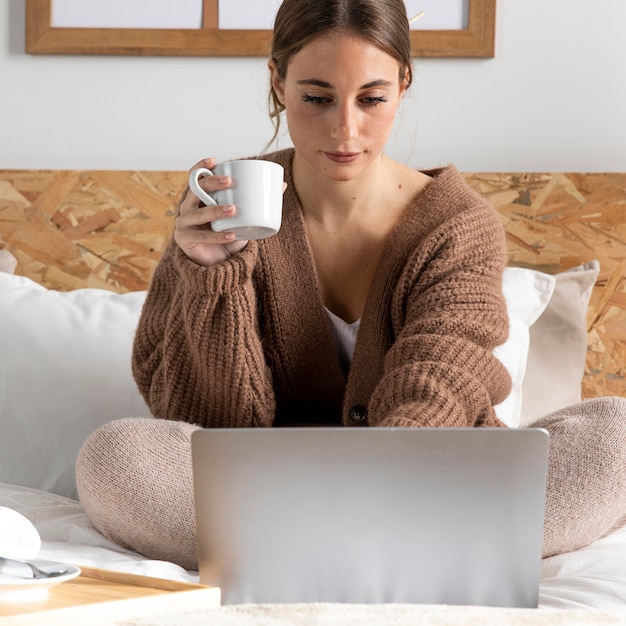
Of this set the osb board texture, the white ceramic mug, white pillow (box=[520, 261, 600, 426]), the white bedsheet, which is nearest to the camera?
the white bedsheet

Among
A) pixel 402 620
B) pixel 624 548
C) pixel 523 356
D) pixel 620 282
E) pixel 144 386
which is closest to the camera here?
pixel 402 620

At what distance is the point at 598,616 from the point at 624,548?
49 cm

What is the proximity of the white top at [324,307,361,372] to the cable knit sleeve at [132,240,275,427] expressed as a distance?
0.14 metres

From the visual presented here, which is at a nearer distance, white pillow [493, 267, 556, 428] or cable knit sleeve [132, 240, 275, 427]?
cable knit sleeve [132, 240, 275, 427]

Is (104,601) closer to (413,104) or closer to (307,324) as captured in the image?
(307,324)

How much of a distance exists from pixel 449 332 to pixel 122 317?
2.21ft

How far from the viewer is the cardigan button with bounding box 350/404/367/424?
1.41 metres

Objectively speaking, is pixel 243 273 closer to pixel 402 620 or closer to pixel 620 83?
pixel 402 620

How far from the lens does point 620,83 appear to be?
6.72 feet

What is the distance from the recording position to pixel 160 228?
81.6 inches

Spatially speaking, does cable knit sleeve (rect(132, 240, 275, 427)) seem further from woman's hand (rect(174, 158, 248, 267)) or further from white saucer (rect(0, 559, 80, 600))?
white saucer (rect(0, 559, 80, 600))

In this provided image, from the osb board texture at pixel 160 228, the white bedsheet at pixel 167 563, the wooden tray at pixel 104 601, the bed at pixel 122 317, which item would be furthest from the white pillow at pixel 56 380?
the wooden tray at pixel 104 601

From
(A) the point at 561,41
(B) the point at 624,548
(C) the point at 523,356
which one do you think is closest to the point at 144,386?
(C) the point at 523,356

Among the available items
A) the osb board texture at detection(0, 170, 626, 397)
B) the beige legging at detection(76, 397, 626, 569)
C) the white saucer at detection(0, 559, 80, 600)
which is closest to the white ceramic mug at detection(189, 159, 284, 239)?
the beige legging at detection(76, 397, 626, 569)
